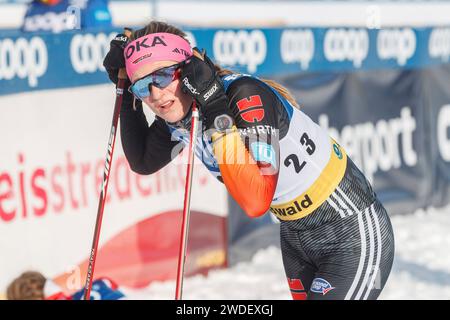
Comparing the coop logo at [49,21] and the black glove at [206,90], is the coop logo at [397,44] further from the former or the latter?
the black glove at [206,90]

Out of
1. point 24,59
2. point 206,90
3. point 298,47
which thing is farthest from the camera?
point 298,47

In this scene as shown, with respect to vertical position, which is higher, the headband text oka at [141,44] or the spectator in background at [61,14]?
the headband text oka at [141,44]

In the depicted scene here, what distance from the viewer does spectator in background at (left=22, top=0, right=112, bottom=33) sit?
29.7 feet

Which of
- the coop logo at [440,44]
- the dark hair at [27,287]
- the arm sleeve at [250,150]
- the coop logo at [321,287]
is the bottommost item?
the dark hair at [27,287]

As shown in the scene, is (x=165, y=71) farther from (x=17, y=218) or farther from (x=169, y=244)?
(x=169, y=244)

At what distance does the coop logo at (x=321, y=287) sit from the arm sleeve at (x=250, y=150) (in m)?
0.45

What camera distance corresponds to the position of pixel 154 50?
11.7 ft

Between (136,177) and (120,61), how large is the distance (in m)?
→ 3.15

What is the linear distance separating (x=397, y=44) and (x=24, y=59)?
4.53 metres

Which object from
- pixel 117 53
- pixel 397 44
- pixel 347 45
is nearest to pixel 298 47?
pixel 347 45

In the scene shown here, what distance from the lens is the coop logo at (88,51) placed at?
6570mm

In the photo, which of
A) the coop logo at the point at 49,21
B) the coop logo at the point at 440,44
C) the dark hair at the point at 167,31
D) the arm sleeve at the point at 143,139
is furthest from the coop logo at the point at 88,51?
the coop logo at the point at 440,44

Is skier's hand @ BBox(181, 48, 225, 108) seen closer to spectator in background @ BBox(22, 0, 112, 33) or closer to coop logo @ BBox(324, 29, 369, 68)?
coop logo @ BBox(324, 29, 369, 68)

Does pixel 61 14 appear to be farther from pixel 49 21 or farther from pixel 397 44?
pixel 397 44
